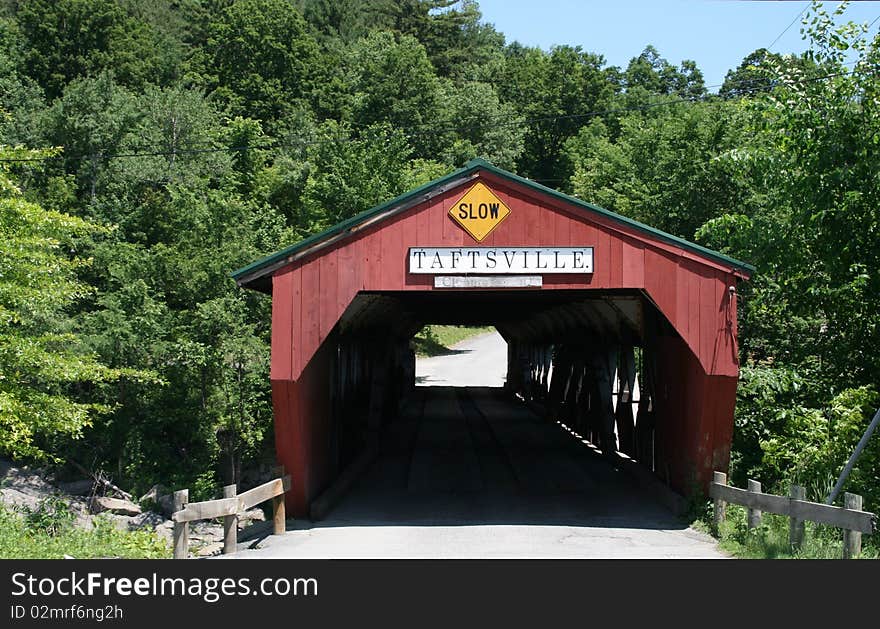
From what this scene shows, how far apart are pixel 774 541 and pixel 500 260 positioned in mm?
4774

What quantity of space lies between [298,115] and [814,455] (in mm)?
37215

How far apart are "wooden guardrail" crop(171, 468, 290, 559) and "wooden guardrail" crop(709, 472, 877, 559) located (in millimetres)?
5387

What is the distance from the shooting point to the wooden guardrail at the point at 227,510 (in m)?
9.23

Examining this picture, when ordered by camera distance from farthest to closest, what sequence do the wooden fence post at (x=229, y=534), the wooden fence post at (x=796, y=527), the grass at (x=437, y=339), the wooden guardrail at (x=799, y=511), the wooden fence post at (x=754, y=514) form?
the grass at (x=437, y=339)
the wooden fence post at (x=229, y=534)
the wooden fence post at (x=754, y=514)
the wooden fence post at (x=796, y=527)
the wooden guardrail at (x=799, y=511)

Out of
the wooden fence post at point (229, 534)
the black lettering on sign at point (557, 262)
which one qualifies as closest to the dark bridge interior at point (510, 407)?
the black lettering on sign at point (557, 262)

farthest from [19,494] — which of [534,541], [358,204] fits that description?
[534,541]

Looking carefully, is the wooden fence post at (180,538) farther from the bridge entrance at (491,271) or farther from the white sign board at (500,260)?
the white sign board at (500,260)

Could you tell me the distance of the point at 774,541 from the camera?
9.35 metres

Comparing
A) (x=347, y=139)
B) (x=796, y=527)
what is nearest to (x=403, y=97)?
(x=347, y=139)

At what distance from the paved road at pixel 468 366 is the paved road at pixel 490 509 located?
19.0 meters

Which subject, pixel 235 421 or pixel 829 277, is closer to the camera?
pixel 829 277

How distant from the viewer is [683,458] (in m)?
13.2

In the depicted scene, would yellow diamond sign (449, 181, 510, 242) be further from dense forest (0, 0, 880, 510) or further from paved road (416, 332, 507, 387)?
paved road (416, 332, 507, 387)
